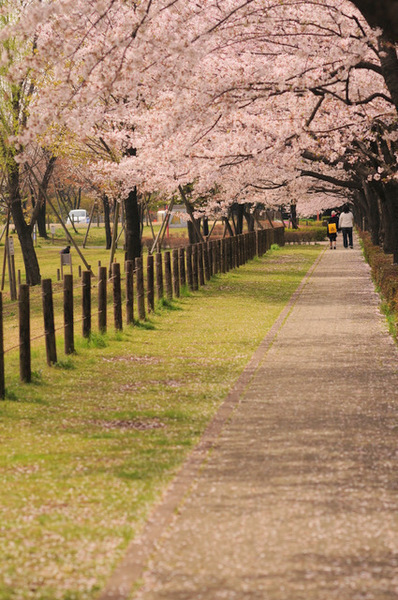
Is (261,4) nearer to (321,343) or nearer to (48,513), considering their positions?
(321,343)

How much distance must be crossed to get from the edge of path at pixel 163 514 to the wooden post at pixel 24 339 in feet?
8.56

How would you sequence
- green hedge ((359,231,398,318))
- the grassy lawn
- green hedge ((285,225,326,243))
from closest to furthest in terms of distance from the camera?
the grassy lawn, green hedge ((359,231,398,318)), green hedge ((285,225,326,243))

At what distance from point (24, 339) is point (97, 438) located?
128 inches

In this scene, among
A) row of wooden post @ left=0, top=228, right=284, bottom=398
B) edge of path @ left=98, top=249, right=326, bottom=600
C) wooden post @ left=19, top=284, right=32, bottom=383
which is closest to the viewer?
edge of path @ left=98, top=249, right=326, bottom=600

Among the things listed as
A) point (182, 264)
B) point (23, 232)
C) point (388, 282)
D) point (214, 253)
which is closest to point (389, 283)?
point (388, 282)

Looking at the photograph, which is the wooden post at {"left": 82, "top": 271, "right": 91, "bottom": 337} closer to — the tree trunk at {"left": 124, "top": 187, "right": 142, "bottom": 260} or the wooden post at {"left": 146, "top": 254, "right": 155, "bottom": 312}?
the wooden post at {"left": 146, "top": 254, "right": 155, "bottom": 312}

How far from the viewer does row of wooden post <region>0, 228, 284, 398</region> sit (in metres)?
11.1

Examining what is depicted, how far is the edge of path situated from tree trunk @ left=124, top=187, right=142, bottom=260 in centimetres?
1991

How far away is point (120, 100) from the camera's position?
90.6ft

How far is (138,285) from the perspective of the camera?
17.9m

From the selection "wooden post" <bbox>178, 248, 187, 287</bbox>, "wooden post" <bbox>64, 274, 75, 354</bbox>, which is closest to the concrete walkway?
"wooden post" <bbox>64, 274, 75, 354</bbox>

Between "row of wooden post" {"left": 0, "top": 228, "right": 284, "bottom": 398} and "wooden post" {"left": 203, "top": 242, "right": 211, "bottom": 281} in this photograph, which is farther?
"wooden post" {"left": 203, "top": 242, "right": 211, "bottom": 281}

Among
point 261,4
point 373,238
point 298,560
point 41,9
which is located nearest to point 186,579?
point 298,560

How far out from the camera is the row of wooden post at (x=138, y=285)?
11.1m
